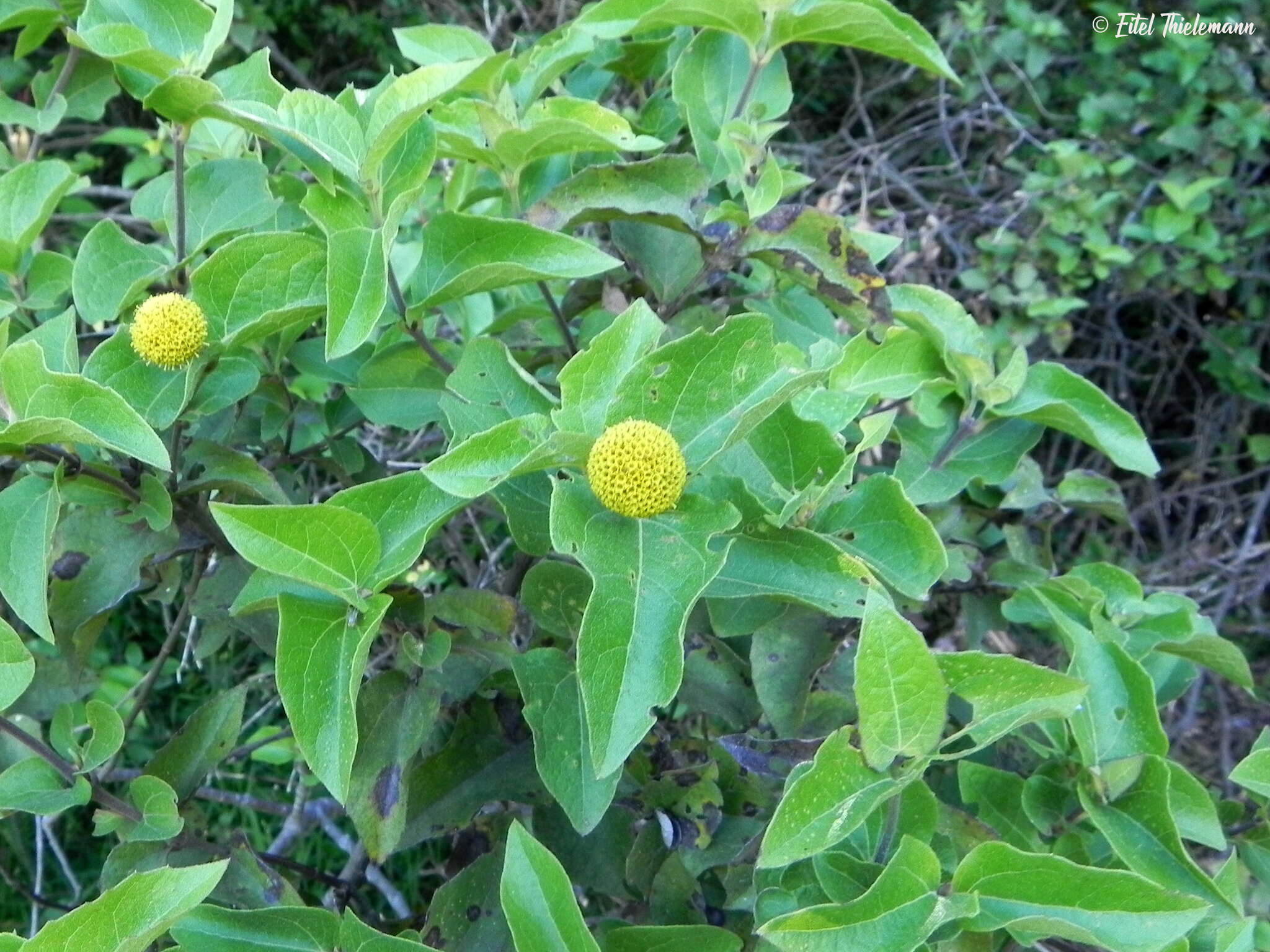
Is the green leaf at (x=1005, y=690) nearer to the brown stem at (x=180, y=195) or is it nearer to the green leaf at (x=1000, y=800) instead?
the green leaf at (x=1000, y=800)

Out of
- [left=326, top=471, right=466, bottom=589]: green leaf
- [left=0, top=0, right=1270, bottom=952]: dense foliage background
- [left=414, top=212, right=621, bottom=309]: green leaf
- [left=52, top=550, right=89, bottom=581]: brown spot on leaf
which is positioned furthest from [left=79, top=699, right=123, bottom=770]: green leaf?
[left=414, top=212, right=621, bottom=309]: green leaf

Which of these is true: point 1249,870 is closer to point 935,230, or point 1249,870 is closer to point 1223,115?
point 935,230

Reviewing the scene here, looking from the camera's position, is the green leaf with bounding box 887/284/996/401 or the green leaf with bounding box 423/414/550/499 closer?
the green leaf with bounding box 423/414/550/499

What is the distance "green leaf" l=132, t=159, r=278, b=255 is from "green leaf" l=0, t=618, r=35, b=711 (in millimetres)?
398

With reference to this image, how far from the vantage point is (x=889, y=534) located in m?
0.88

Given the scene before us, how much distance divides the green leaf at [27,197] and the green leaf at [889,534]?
0.79m

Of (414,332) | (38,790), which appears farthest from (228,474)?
(38,790)

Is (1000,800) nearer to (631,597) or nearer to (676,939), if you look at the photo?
(676,939)

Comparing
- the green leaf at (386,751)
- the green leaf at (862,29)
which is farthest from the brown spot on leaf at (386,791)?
the green leaf at (862,29)

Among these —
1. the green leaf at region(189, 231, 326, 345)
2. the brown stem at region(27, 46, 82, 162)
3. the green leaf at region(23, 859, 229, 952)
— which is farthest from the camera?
the brown stem at region(27, 46, 82, 162)

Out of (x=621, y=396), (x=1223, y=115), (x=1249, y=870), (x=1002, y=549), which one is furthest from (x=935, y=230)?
(x=621, y=396)

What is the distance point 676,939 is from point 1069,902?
281 millimetres

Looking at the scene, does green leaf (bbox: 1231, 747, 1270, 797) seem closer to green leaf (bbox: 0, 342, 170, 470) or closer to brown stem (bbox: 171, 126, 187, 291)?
green leaf (bbox: 0, 342, 170, 470)

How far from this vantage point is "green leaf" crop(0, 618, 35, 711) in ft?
2.59
